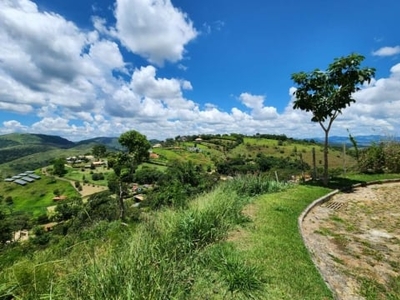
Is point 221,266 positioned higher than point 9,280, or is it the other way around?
point 9,280

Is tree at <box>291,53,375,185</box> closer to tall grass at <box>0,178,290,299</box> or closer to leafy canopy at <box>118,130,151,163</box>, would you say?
tall grass at <box>0,178,290,299</box>

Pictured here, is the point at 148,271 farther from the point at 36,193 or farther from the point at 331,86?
the point at 36,193

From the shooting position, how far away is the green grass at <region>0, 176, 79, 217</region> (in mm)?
69919

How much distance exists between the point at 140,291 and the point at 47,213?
227 feet

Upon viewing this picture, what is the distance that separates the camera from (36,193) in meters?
80.0

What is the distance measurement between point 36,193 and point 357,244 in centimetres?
9198

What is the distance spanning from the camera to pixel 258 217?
7.22 metres

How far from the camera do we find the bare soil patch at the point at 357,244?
4.20 m

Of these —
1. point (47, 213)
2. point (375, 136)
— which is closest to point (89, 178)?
point (47, 213)

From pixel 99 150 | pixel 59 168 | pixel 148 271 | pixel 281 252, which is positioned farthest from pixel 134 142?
pixel 99 150

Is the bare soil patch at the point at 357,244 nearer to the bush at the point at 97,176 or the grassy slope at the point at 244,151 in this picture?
the grassy slope at the point at 244,151

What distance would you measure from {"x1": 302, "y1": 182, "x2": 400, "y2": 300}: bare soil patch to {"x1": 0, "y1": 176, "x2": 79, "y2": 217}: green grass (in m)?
69.9

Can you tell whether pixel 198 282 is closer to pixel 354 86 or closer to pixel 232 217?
→ pixel 232 217

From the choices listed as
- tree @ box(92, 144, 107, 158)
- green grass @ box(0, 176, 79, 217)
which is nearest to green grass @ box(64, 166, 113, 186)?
green grass @ box(0, 176, 79, 217)
